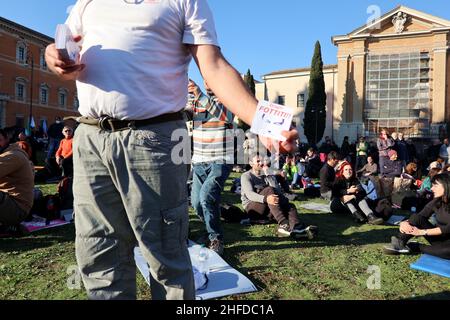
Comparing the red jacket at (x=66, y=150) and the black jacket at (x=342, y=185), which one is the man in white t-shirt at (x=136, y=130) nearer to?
the black jacket at (x=342, y=185)

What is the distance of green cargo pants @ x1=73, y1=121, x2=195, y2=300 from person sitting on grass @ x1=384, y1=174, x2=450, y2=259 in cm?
348

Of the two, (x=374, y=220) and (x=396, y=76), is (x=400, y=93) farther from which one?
(x=374, y=220)

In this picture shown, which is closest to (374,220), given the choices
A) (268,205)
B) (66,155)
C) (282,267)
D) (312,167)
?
(268,205)

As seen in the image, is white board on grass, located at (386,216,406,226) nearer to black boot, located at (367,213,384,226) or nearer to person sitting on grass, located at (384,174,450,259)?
black boot, located at (367,213,384,226)

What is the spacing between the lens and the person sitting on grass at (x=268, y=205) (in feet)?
16.3

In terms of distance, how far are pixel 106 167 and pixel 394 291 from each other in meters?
2.81

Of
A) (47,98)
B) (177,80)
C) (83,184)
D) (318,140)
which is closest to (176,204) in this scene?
(83,184)

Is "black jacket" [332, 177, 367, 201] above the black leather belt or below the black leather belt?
below

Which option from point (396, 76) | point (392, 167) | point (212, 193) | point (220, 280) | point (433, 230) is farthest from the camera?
point (396, 76)

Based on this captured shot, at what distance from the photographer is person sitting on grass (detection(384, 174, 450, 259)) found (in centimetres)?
432

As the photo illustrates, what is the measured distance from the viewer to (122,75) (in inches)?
65.9

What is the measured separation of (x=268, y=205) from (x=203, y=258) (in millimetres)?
1949

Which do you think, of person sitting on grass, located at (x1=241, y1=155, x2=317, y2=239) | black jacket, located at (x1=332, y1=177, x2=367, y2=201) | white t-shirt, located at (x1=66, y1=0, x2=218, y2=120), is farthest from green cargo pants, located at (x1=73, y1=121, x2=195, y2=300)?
black jacket, located at (x1=332, y1=177, x2=367, y2=201)

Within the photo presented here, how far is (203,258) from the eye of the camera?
3908mm
